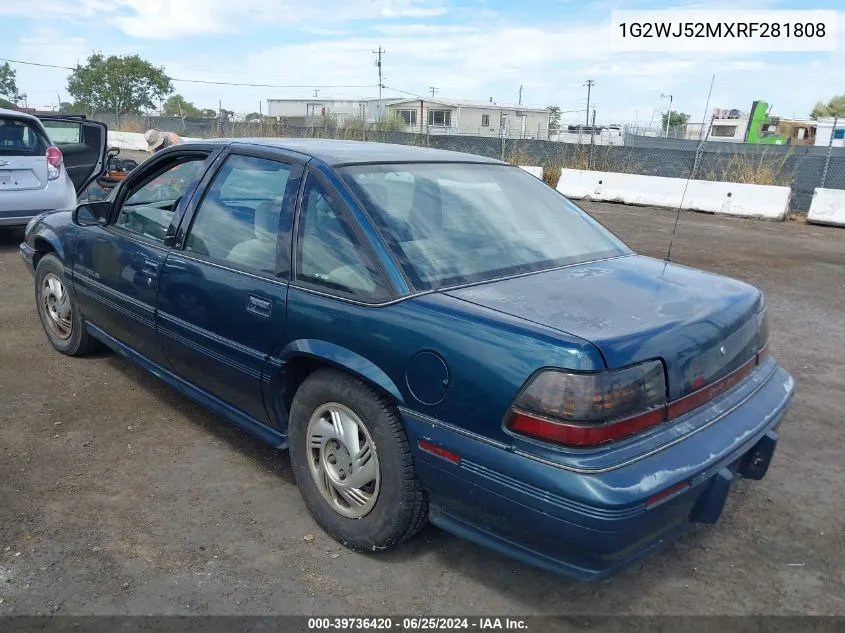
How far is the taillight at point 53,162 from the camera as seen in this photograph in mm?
8078

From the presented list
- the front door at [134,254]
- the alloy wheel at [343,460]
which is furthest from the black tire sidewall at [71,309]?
the alloy wheel at [343,460]

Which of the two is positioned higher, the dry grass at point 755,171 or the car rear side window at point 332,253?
the car rear side window at point 332,253

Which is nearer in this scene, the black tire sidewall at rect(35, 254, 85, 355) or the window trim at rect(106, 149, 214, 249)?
the window trim at rect(106, 149, 214, 249)

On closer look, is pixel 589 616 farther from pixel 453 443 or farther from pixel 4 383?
pixel 4 383

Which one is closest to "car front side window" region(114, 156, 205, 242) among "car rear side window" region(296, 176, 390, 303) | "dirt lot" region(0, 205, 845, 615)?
"car rear side window" region(296, 176, 390, 303)

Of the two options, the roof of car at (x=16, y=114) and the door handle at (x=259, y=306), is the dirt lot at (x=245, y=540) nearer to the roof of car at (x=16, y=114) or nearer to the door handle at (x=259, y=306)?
the door handle at (x=259, y=306)

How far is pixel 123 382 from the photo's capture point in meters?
4.39

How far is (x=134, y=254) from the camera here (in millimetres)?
3641

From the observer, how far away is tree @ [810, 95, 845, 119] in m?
60.9

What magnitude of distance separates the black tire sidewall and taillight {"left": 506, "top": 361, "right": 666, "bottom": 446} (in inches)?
137

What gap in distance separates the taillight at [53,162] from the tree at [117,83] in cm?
6267

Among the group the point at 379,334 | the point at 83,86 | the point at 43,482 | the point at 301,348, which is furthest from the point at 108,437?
the point at 83,86

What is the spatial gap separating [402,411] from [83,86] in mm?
73782

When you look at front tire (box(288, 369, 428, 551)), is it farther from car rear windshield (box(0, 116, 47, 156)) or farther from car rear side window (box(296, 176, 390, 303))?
car rear windshield (box(0, 116, 47, 156))
